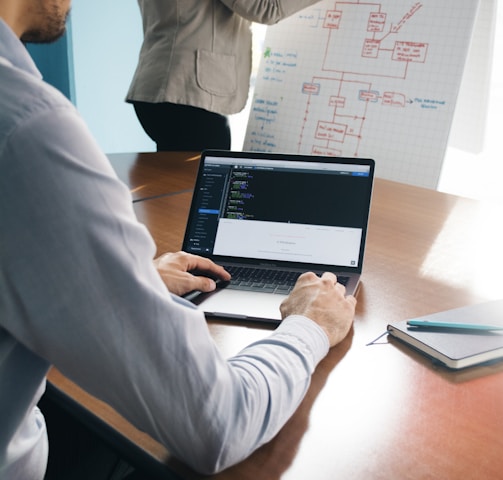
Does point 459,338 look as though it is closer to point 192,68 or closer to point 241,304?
point 241,304

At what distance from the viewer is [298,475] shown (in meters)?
0.57

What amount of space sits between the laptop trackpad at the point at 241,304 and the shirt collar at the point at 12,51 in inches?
18.5

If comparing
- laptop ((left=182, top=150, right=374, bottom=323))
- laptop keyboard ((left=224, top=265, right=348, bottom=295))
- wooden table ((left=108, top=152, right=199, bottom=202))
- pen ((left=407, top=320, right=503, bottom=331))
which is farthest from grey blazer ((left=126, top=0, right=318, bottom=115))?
pen ((left=407, top=320, right=503, bottom=331))

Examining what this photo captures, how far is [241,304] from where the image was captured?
92cm

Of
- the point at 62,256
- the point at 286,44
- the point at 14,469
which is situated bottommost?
the point at 14,469

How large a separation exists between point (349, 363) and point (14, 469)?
1.41ft

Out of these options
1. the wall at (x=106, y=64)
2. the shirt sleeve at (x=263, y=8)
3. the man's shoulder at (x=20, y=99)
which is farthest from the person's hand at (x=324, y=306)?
the wall at (x=106, y=64)

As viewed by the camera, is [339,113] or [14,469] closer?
[14,469]

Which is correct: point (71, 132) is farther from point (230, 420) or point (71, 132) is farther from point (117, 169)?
point (117, 169)

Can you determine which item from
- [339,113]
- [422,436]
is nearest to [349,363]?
[422,436]

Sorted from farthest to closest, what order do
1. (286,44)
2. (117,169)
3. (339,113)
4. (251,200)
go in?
(286,44)
(339,113)
(117,169)
(251,200)

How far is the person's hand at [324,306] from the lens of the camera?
0.79 metres

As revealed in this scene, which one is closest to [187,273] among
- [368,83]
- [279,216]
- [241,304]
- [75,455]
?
[241,304]

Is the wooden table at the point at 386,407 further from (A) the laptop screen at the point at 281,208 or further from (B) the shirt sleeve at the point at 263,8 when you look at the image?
(B) the shirt sleeve at the point at 263,8
